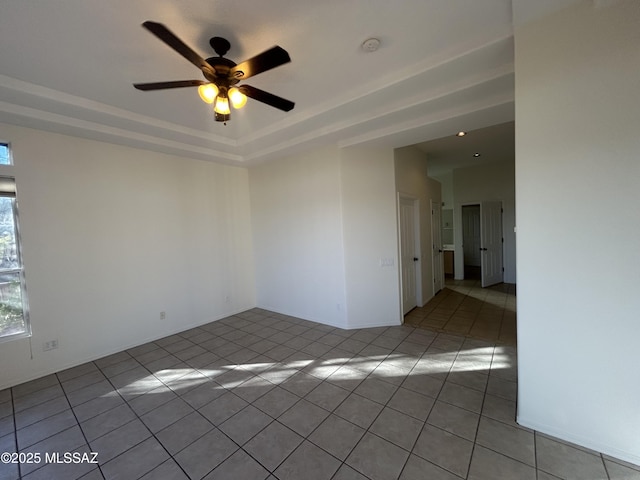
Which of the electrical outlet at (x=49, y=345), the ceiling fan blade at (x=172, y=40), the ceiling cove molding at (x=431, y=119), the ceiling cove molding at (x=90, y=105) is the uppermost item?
the ceiling cove molding at (x=90, y=105)

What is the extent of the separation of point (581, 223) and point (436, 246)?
4358 millimetres

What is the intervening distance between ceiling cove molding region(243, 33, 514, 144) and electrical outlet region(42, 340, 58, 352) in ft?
12.6

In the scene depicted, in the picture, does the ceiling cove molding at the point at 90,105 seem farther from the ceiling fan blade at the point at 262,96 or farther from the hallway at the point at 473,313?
the hallway at the point at 473,313

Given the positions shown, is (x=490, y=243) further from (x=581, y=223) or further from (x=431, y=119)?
(x=581, y=223)

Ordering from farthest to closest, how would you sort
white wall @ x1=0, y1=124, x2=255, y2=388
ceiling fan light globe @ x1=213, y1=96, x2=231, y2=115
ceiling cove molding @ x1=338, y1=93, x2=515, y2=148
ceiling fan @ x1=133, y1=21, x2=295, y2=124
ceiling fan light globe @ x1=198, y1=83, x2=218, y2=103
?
white wall @ x1=0, y1=124, x2=255, y2=388, ceiling cove molding @ x1=338, y1=93, x2=515, y2=148, ceiling fan light globe @ x1=213, y1=96, x2=231, y2=115, ceiling fan light globe @ x1=198, y1=83, x2=218, y2=103, ceiling fan @ x1=133, y1=21, x2=295, y2=124

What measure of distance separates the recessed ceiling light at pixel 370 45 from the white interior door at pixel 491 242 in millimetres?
5634

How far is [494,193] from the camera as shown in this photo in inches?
258

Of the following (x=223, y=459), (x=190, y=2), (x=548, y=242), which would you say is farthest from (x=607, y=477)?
(x=190, y=2)

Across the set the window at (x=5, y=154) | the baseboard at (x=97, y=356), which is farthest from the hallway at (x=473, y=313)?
the window at (x=5, y=154)

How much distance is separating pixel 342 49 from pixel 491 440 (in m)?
3.25

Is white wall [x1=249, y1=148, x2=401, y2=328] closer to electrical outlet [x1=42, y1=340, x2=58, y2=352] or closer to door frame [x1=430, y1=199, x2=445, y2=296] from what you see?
door frame [x1=430, y1=199, x2=445, y2=296]

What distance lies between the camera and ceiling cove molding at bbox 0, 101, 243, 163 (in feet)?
8.63

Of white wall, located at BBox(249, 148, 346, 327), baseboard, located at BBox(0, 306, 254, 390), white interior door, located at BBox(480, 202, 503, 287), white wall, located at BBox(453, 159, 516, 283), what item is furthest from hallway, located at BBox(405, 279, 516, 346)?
baseboard, located at BBox(0, 306, 254, 390)

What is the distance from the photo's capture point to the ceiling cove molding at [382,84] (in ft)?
6.61
